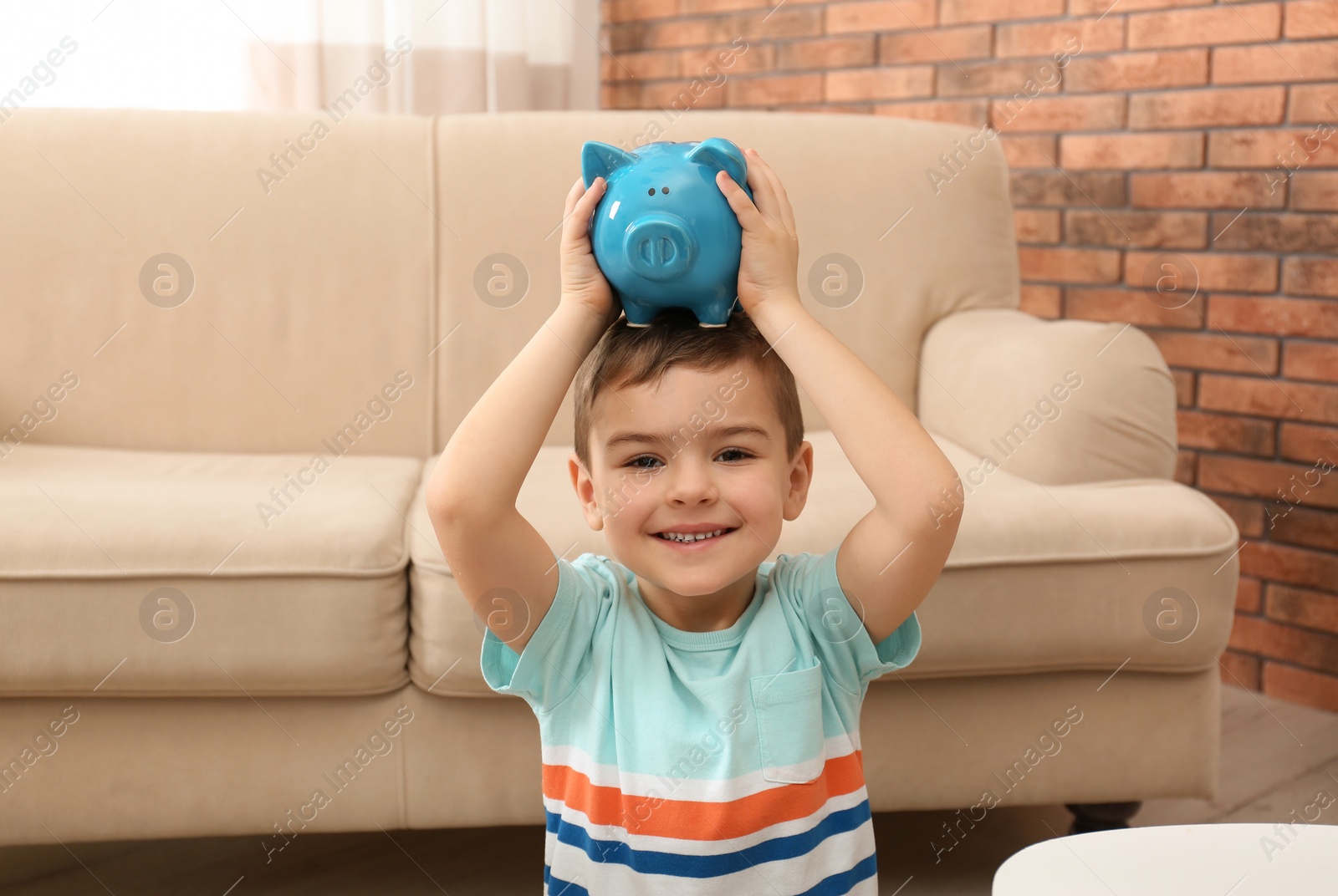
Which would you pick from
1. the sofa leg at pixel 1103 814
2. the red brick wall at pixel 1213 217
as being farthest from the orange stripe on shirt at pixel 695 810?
the red brick wall at pixel 1213 217

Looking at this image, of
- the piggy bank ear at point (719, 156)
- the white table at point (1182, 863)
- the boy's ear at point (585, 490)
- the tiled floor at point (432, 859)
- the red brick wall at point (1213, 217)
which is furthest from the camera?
the red brick wall at point (1213, 217)

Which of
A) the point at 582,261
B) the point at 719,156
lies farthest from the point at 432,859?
the point at 719,156

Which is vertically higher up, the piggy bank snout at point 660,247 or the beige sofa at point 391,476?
the piggy bank snout at point 660,247

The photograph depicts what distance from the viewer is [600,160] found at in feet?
2.91

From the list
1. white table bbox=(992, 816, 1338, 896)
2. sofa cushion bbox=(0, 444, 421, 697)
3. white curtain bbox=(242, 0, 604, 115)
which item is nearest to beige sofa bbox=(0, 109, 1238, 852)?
sofa cushion bbox=(0, 444, 421, 697)

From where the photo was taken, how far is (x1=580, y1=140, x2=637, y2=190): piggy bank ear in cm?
88

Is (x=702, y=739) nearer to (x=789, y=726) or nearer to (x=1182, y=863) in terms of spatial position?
(x=789, y=726)

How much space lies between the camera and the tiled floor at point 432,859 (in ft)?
4.96

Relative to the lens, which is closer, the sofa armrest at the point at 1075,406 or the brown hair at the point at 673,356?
the brown hair at the point at 673,356

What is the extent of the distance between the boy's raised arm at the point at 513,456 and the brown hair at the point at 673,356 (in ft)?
0.09

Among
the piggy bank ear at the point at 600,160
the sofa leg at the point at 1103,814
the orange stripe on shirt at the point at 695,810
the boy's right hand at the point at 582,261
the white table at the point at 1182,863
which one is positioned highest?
the piggy bank ear at the point at 600,160

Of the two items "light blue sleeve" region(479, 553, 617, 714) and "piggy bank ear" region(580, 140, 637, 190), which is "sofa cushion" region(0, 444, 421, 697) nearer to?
"light blue sleeve" region(479, 553, 617, 714)

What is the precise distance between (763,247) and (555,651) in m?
0.36

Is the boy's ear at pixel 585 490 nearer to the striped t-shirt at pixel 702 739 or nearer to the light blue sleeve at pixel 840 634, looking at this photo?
the striped t-shirt at pixel 702 739
